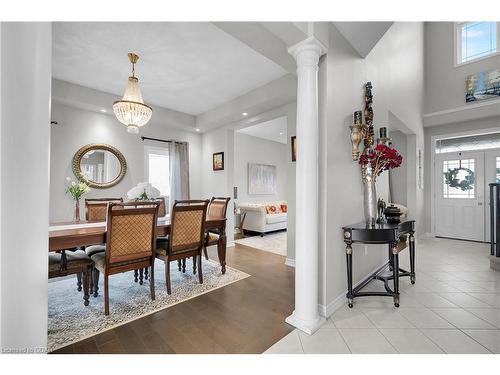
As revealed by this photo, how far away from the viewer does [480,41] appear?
4.94 metres

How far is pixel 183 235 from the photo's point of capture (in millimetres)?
2693

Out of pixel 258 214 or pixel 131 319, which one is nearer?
pixel 131 319

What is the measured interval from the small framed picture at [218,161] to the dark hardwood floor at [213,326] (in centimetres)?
280

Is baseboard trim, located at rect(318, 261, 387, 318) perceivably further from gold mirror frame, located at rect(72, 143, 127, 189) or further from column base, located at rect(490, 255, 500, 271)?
gold mirror frame, located at rect(72, 143, 127, 189)

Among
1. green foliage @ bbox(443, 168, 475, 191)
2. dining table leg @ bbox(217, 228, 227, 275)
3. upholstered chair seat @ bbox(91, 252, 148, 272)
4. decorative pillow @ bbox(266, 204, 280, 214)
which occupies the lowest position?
dining table leg @ bbox(217, 228, 227, 275)

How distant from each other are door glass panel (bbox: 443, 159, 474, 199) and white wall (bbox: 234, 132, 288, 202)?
456cm

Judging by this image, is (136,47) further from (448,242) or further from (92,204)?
(448,242)

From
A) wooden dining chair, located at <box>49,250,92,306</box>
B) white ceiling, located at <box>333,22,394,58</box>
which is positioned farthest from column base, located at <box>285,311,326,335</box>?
white ceiling, located at <box>333,22,394,58</box>

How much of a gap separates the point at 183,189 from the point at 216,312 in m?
3.36

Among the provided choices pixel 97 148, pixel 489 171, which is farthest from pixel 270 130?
pixel 489 171

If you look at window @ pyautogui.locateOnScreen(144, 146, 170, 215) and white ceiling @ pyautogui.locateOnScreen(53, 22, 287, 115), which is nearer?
white ceiling @ pyautogui.locateOnScreen(53, 22, 287, 115)

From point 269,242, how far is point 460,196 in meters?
4.37

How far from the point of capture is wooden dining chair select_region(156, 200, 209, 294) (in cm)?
259

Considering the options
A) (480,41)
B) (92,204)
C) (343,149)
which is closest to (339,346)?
(343,149)
